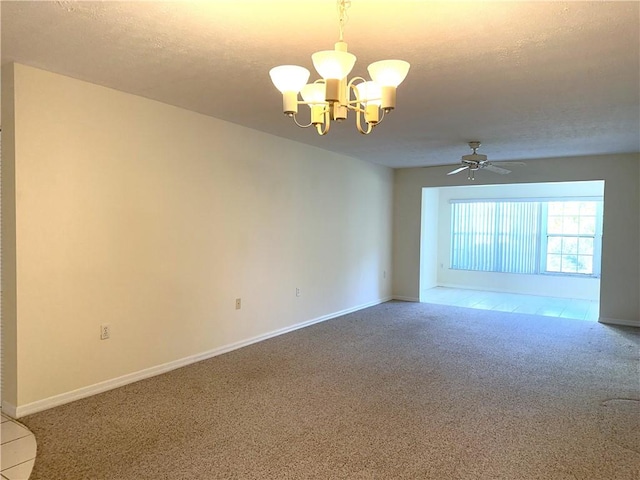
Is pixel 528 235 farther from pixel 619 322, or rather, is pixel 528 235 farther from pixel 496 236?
pixel 619 322

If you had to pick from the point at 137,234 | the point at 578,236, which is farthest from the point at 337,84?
the point at 578,236

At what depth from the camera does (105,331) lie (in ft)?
11.2

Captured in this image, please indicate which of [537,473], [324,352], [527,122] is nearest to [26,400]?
[324,352]

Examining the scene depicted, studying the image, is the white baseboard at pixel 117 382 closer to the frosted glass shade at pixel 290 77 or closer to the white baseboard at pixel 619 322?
the frosted glass shade at pixel 290 77

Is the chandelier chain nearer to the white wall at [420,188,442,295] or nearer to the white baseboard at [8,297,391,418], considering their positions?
the white baseboard at [8,297,391,418]

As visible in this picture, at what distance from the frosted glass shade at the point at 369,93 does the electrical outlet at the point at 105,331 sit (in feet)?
8.78

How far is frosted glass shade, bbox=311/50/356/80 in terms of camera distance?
5.98 ft

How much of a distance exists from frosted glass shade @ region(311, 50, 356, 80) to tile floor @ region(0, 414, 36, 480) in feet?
8.35

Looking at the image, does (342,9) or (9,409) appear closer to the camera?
(342,9)

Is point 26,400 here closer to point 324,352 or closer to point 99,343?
point 99,343

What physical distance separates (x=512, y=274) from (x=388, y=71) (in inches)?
307

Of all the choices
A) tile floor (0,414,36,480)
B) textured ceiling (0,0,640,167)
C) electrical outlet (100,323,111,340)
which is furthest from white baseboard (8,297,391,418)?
textured ceiling (0,0,640,167)

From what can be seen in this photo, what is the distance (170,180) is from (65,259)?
111 cm

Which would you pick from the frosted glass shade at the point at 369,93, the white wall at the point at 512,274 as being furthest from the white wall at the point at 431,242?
the frosted glass shade at the point at 369,93
